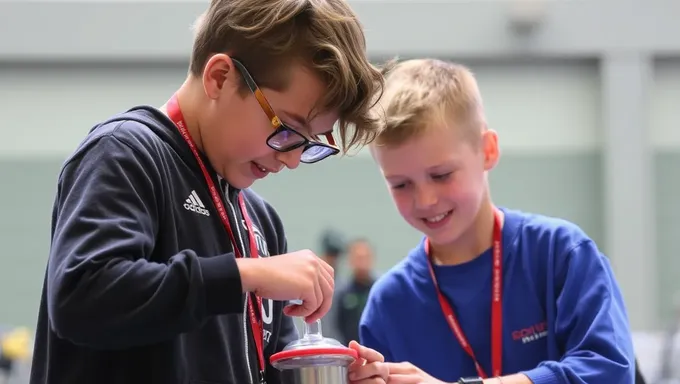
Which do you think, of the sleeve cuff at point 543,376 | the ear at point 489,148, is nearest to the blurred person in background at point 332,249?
the ear at point 489,148

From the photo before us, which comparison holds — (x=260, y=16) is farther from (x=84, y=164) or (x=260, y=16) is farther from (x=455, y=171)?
(x=455, y=171)

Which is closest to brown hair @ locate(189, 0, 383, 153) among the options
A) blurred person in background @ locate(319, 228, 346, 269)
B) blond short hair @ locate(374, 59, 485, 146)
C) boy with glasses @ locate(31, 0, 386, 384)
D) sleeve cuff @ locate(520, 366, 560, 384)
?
boy with glasses @ locate(31, 0, 386, 384)

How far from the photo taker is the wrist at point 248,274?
58.7 inches

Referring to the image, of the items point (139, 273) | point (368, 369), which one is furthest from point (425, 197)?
point (139, 273)

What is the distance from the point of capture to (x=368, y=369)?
1.87 metres

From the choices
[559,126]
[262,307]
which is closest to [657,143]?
[559,126]

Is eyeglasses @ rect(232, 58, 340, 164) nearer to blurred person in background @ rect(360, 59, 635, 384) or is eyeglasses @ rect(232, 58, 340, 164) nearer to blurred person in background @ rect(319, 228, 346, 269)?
blurred person in background @ rect(360, 59, 635, 384)

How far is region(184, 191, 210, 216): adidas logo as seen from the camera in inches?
68.0

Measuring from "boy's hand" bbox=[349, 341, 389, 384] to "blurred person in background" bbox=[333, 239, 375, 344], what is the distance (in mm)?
5644

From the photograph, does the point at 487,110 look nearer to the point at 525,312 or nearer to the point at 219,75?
the point at 525,312

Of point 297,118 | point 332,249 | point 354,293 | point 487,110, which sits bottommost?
point 354,293

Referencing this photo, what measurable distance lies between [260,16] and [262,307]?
57cm

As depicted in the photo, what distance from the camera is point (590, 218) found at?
10.1 meters

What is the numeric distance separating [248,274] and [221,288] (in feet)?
0.17
